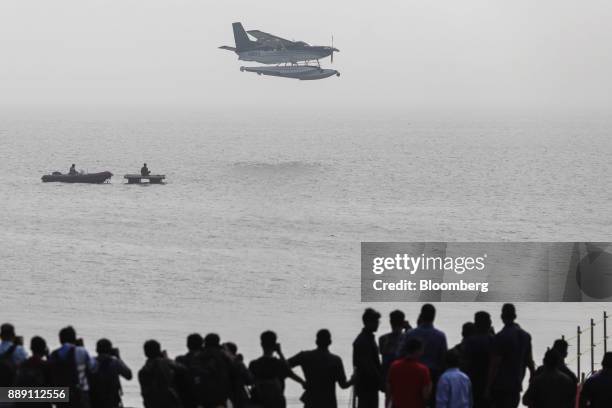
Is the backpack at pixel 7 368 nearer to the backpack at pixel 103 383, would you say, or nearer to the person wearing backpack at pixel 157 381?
the backpack at pixel 103 383

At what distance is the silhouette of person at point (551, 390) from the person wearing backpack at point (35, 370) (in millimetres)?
5222

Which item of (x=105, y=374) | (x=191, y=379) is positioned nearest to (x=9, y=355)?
(x=105, y=374)

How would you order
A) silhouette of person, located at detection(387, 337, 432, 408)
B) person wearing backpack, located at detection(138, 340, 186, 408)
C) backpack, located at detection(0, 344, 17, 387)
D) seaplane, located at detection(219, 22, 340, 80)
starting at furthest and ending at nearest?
seaplane, located at detection(219, 22, 340, 80) < backpack, located at detection(0, 344, 17, 387) < person wearing backpack, located at detection(138, 340, 186, 408) < silhouette of person, located at detection(387, 337, 432, 408)

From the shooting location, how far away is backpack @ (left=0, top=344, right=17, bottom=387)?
43.1 ft

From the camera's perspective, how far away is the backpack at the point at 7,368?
43.1ft

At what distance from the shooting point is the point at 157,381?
12.8 m

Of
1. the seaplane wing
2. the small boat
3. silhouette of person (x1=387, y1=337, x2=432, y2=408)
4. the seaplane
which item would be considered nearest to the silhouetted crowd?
silhouette of person (x1=387, y1=337, x2=432, y2=408)

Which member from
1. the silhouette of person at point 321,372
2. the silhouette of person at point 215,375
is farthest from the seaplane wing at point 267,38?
the silhouette of person at point 215,375

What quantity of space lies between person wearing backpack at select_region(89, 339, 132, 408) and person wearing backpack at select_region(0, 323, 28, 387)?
0.79 meters

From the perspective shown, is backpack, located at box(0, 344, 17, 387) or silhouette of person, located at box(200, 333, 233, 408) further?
backpack, located at box(0, 344, 17, 387)

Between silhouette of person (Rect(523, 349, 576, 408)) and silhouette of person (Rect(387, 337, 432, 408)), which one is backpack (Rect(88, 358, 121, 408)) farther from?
silhouette of person (Rect(523, 349, 576, 408))

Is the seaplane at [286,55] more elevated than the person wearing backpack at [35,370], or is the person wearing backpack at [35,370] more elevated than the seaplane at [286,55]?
the seaplane at [286,55]

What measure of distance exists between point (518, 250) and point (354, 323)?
3102 cm

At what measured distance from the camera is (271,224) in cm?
10194
